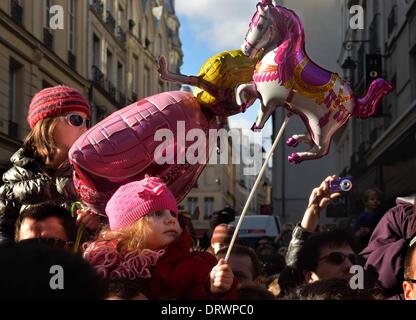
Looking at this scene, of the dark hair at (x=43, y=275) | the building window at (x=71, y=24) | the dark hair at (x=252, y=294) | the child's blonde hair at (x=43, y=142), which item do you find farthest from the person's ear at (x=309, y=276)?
the building window at (x=71, y=24)

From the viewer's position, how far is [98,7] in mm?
3527

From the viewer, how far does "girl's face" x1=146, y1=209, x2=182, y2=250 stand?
2.18 metres

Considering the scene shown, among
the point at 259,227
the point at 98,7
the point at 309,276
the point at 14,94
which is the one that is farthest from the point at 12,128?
the point at 259,227

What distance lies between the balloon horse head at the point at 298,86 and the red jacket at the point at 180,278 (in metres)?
0.59

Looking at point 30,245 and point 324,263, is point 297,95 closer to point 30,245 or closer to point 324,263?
point 324,263

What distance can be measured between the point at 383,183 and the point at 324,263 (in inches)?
277

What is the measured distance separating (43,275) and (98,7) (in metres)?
2.54

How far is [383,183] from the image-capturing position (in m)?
9.46

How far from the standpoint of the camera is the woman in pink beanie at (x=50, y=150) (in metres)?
2.82

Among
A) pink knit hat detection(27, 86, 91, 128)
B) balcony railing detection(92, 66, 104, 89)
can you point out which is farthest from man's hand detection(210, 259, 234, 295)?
balcony railing detection(92, 66, 104, 89)

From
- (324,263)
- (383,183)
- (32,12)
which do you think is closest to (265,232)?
(383,183)

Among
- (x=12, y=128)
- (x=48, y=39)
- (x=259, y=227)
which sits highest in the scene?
(x=48, y=39)

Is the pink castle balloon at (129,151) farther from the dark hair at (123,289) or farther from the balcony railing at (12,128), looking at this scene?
the balcony railing at (12,128)

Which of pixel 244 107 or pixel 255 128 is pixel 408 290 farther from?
pixel 244 107
